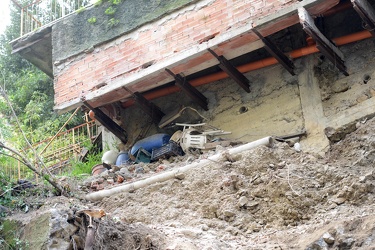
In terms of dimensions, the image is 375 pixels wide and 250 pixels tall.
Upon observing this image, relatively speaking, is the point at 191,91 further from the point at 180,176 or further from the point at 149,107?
the point at 180,176

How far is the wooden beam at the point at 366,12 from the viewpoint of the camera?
26.6 feet

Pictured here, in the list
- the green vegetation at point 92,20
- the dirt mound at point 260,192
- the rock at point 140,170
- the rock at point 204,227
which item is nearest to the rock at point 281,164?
the dirt mound at point 260,192

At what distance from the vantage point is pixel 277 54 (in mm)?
9133

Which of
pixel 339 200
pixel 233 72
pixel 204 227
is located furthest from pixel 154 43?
pixel 339 200

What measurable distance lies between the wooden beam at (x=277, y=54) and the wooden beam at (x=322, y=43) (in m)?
0.71

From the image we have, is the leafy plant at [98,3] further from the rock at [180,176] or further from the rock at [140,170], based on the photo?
the rock at [180,176]

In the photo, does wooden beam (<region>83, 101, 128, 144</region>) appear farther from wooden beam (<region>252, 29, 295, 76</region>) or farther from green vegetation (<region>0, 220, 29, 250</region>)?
green vegetation (<region>0, 220, 29, 250</region>)

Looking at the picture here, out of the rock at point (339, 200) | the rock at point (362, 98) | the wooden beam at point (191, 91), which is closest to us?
the rock at point (339, 200)

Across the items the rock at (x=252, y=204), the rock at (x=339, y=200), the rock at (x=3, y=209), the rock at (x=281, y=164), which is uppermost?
the rock at (x=281, y=164)

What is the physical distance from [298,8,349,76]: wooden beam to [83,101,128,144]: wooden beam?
13.4ft

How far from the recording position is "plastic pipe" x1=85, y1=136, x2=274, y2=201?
26.6ft

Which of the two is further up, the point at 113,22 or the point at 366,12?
the point at 113,22

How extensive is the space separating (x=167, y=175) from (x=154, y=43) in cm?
280

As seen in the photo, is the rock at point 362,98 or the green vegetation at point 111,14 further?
the green vegetation at point 111,14
